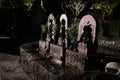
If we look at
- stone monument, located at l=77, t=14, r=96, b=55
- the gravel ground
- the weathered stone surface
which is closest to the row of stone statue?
stone monument, located at l=77, t=14, r=96, b=55

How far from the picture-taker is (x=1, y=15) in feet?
61.8

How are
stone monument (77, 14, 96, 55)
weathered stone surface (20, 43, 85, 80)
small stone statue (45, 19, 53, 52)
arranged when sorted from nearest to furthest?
weathered stone surface (20, 43, 85, 80), stone monument (77, 14, 96, 55), small stone statue (45, 19, 53, 52)

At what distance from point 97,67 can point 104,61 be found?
39 cm

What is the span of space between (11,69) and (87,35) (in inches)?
177

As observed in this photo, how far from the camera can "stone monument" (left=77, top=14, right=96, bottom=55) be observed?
770 centimetres

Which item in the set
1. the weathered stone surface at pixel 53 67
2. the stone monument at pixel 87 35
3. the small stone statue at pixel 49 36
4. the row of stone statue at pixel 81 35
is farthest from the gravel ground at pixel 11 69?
the stone monument at pixel 87 35

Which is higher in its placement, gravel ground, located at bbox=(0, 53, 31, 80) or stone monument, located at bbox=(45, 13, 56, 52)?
stone monument, located at bbox=(45, 13, 56, 52)

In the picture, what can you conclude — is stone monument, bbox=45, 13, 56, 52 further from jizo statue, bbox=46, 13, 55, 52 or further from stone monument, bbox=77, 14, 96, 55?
stone monument, bbox=77, 14, 96, 55

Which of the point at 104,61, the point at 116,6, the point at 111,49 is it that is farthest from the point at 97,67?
the point at 116,6

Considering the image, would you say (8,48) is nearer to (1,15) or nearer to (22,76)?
(1,15)

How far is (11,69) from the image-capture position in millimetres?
10086

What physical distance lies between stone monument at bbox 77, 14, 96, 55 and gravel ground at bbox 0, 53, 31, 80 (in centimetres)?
283

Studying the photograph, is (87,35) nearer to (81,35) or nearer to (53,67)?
(81,35)

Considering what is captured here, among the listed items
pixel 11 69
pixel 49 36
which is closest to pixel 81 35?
pixel 49 36
